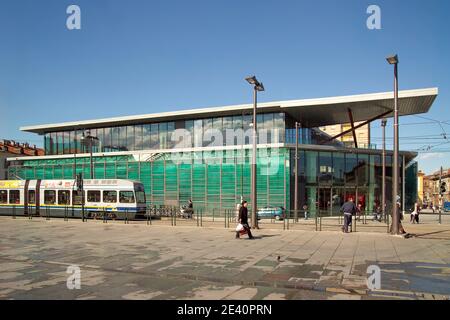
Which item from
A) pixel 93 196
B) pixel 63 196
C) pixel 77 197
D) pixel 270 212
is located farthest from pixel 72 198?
pixel 270 212

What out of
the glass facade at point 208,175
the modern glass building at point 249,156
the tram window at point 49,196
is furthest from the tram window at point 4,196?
the glass facade at point 208,175

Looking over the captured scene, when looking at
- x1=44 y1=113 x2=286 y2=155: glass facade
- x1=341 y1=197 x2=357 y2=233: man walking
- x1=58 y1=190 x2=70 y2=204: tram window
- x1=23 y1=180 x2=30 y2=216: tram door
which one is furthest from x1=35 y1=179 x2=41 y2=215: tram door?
x1=341 y1=197 x2=357 y2=233: man walking

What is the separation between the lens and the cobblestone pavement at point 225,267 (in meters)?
7.62

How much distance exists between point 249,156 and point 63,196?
17813 mm

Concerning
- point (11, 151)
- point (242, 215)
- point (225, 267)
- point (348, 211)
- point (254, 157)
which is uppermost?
point (11, 151)

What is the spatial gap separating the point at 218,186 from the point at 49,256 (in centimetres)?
2775

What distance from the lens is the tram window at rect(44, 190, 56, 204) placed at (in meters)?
32.2

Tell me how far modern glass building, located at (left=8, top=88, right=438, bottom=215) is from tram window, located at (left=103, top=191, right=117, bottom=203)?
10.7 metres

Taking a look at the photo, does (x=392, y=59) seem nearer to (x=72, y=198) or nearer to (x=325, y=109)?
(x=325, y=109)

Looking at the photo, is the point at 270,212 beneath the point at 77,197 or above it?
beneath

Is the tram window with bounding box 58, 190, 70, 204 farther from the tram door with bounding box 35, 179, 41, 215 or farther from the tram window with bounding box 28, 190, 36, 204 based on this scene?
the tram window with bounding box 28, 190, 36, 204

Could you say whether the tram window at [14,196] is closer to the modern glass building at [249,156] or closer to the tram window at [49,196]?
the tram window at [49,196]

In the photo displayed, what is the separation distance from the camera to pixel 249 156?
38.6 meters

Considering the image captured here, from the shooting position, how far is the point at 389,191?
1624 inches
